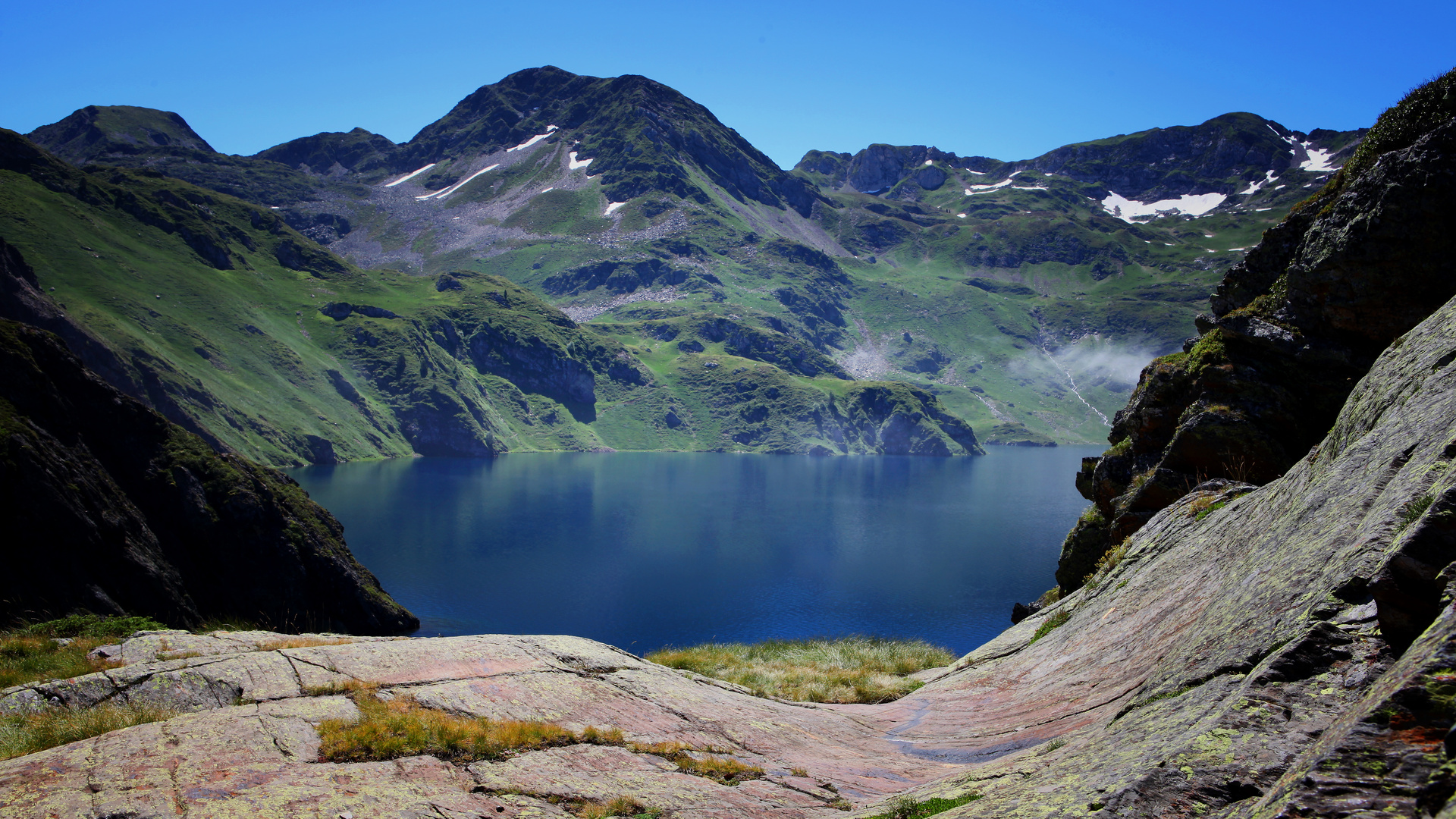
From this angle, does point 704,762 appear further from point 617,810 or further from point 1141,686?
point 1141,686

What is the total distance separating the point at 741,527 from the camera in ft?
433

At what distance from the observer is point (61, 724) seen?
451 inches

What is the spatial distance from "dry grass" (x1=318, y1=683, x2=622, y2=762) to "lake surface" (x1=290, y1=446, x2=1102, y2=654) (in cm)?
5230

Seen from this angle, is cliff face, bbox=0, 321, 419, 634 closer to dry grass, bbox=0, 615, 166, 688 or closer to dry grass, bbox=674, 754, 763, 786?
dry grass, bbox=0, 615, 166, 688

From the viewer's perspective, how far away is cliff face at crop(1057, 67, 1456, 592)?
18.2 meters

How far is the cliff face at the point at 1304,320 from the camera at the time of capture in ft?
59.6

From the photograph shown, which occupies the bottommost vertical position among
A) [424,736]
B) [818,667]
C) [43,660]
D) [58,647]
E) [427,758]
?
[58,647]

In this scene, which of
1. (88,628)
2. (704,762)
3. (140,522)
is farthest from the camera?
(140,522)

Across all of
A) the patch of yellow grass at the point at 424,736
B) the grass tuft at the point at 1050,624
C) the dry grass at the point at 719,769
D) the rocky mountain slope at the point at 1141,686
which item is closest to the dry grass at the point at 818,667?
the rocky mountain slope at the point at 1141,686

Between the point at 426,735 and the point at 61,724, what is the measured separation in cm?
566

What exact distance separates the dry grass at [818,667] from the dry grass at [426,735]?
27.4ft

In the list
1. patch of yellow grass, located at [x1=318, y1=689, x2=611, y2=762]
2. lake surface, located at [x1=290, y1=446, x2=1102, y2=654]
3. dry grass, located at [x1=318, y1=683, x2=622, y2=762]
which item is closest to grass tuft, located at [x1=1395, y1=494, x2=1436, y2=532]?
dry grass, located at [x1=318, y1=683, x2=622, y2=762]

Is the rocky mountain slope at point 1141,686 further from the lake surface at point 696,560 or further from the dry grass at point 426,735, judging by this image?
the lake surface at point 696,560

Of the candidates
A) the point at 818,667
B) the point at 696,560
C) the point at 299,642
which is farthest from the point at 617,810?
the point at 696,560
